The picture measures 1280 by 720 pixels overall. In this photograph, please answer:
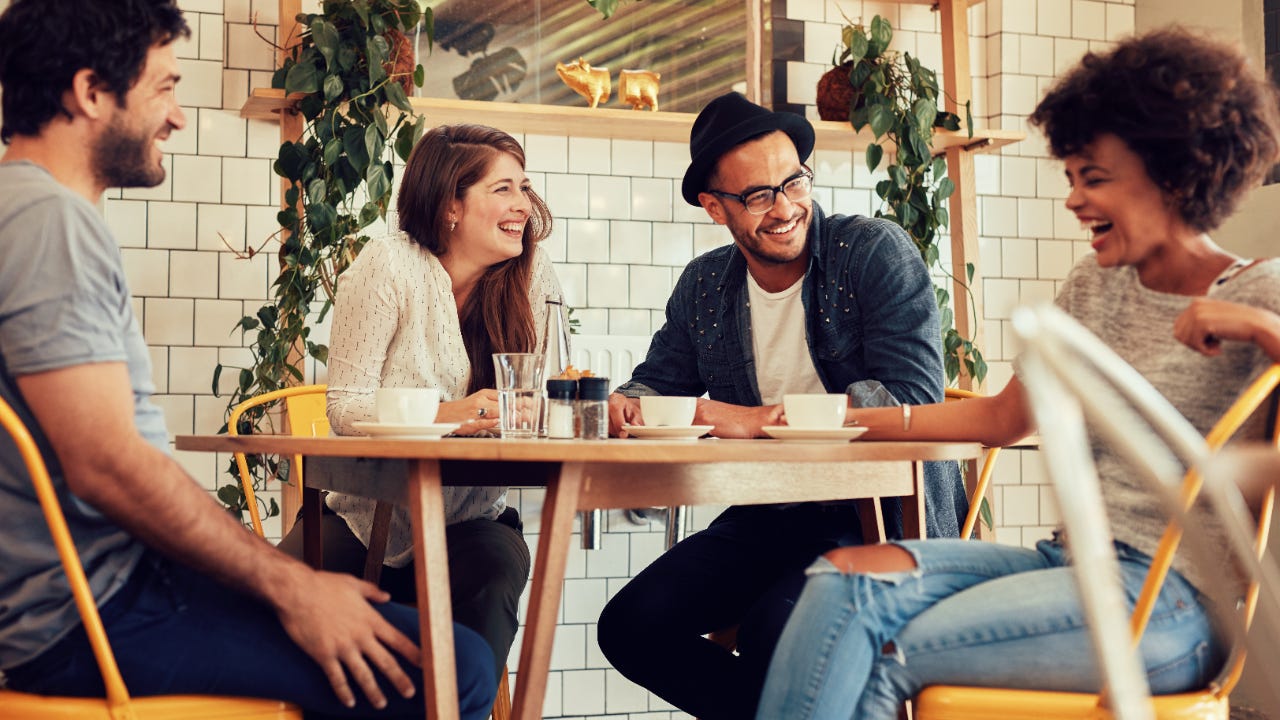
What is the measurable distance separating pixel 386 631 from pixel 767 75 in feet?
9.71

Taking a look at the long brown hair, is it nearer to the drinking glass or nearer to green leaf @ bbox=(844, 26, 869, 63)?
the drinking glass

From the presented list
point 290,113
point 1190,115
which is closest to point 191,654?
point 1190,115

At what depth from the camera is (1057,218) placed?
432 centimetres

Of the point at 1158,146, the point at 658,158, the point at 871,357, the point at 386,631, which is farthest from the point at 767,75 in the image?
the point at 386,631

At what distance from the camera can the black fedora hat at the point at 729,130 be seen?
2.43 metres

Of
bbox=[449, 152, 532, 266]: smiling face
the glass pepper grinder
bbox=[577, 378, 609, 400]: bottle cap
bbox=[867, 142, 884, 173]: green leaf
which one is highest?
bbox=[867, 142, 884, 173]: green leaf

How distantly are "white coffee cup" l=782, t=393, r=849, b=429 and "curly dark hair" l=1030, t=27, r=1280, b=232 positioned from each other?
47 centimetres

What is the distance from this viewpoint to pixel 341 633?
53.6 inches

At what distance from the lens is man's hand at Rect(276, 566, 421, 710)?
1.36 meters

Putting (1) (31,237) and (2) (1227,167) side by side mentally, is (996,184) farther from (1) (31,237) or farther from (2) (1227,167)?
(1) (31,237)

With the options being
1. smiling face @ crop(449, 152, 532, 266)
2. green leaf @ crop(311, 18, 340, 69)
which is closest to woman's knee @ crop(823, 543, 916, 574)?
smiling face @ crop(449, 152, 532, 266)

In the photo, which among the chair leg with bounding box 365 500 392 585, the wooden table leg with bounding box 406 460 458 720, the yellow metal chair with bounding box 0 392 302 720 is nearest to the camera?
the yellow metal chair with bounding box 0 392 302 720

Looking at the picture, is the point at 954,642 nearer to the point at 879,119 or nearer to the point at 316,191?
the point at 316,191

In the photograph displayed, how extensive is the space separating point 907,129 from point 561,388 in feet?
7.48
